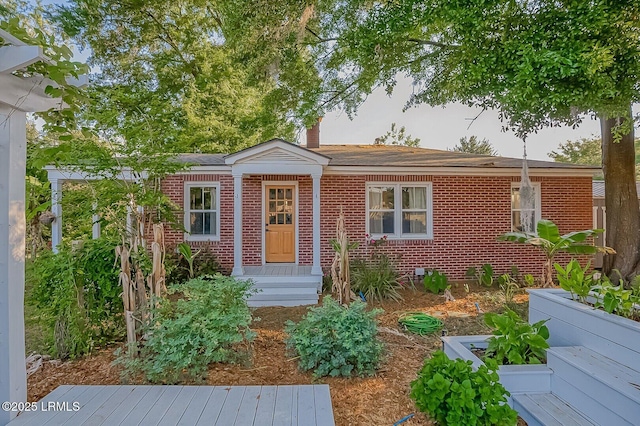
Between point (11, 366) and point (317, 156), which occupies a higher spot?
point (317, 156)

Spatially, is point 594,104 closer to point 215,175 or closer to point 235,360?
point 235,360

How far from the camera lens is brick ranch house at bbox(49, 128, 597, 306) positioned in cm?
917

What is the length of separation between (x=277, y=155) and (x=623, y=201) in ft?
24.9

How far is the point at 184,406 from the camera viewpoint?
9.65 feet

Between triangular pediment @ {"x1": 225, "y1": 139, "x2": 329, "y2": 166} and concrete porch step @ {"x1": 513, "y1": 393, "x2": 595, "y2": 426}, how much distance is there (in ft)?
19.9


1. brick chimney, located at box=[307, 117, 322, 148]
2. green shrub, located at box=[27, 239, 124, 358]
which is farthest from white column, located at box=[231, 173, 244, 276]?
brick chimney, located at box=[307, 117, 322, 148]

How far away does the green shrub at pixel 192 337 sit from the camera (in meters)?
3.54

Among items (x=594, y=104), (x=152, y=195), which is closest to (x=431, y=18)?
(x=594, y=104)

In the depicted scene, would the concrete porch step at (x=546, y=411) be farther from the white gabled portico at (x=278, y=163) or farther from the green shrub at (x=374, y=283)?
the white gabled portico at (x=278, y=163)

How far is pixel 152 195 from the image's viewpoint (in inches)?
197

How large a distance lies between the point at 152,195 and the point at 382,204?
6.12 metres

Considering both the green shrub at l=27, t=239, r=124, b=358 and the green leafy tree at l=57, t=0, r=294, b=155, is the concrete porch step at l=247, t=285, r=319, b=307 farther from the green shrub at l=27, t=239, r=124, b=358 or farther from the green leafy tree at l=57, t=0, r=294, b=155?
the green leafy tree at l=57, t=0, r=294, b=155

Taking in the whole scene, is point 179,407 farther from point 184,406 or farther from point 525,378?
point 525,378

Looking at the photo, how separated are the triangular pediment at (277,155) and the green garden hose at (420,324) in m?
4.17
